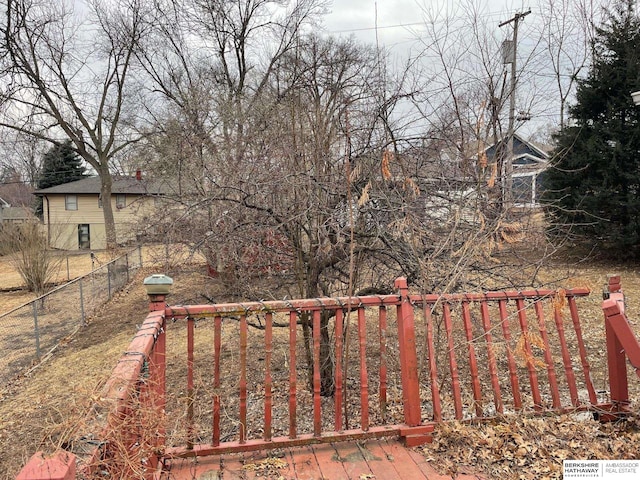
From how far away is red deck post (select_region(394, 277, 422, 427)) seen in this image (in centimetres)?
241


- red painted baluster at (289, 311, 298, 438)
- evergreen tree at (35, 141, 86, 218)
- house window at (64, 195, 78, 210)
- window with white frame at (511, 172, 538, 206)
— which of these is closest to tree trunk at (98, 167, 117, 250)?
house window at (64, 195, 78, 210)

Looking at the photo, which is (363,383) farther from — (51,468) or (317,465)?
(51,468)

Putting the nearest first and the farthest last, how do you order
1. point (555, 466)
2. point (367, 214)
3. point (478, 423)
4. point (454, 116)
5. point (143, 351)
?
1. point (143, 351)
2. point (555, 466)
3. point (478, 423)
4. point (367, 214)
5. point (454, 116)

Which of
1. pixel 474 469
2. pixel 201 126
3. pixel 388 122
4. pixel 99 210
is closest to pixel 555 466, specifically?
pixel 474 469

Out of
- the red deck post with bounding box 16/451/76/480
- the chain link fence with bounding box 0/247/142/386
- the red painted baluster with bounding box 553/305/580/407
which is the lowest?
the chain link fence with bounding box 0/247/142/386

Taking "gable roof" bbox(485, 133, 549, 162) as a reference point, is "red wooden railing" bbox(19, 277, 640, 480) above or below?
below

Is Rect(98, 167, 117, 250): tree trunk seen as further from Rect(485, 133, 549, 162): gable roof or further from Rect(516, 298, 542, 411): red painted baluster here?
Rect(516, 298, 542, 411): red painted baluster

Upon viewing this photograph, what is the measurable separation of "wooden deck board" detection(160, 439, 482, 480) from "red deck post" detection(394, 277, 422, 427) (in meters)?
0.20

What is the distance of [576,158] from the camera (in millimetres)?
10547

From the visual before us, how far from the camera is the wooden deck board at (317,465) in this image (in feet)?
7.10

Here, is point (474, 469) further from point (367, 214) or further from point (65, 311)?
point (65, 311)

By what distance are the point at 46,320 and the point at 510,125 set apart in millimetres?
8890

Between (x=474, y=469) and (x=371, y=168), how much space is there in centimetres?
252

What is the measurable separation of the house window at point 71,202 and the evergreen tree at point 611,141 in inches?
1052
